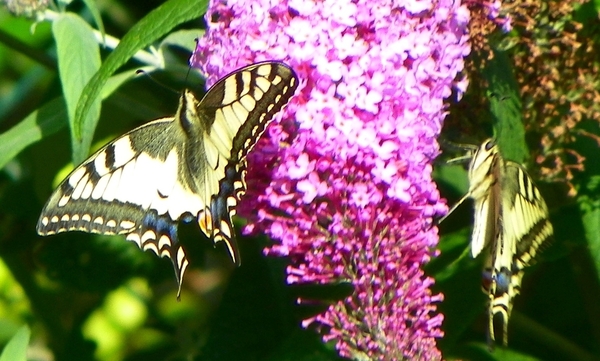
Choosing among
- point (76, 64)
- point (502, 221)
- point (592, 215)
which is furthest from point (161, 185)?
point (592, 215)

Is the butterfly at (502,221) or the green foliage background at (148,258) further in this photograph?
the green foliage background at (148,258)

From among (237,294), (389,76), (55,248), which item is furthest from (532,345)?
(55,248)

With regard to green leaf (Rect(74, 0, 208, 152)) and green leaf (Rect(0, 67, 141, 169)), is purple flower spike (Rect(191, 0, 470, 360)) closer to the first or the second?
green leaf (Rect(74, 0, 208, 152))

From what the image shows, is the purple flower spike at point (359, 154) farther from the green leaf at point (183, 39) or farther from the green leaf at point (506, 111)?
the green leaf at point (183, 39)

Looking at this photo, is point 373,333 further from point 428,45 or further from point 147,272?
point 147,272

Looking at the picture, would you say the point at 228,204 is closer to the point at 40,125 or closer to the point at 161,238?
the point at 161,238

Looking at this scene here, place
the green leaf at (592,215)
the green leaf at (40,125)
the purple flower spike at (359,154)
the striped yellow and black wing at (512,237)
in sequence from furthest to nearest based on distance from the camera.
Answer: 1. the green leaf at (40,125)
2. the green leaf at (592,215)
3. the striped yellow and black wing at (512,237)
4. the purple flower spike at (359,154)

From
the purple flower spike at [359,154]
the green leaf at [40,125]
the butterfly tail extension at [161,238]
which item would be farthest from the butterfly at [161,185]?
the green leaf at [40,125]
